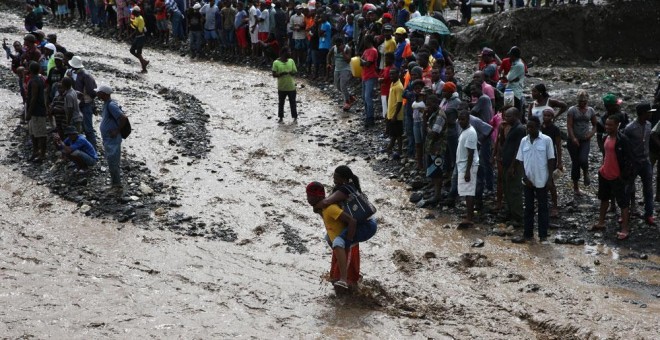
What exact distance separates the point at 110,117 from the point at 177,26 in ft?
45.4

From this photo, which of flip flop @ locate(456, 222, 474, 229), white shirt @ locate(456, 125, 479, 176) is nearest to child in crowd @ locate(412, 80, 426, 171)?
white shirt @ locate(456, 125, 479, 176)

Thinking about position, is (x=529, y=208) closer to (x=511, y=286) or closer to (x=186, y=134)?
(x=511, y=286)

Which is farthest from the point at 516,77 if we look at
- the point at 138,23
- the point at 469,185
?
→ the point at 138,23

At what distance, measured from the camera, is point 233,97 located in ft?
63.8

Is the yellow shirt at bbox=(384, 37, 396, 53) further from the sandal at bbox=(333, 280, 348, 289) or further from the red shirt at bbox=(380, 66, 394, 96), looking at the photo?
the sandal at bbox=(333, 280, 348, 289)

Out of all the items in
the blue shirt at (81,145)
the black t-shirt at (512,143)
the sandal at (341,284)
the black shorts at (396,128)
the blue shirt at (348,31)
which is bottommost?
the sandal at (341,284)

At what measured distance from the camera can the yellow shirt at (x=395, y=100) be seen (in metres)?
14.1

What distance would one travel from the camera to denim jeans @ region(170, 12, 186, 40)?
82.4 feet

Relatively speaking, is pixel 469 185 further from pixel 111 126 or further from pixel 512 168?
pixel 111 126

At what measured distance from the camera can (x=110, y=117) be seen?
39.7 feet

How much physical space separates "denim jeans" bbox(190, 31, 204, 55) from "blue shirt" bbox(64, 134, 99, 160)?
1117 cm

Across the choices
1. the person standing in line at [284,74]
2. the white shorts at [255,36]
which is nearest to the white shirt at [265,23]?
the white shorts at [255,36]

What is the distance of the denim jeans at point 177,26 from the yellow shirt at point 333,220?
1770 cm

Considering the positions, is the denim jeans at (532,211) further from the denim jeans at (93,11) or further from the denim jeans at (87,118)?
the denim jeans at (93,11)
